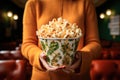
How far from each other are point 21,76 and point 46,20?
1.88 ft

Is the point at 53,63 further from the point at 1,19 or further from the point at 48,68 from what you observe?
the point at 1,19

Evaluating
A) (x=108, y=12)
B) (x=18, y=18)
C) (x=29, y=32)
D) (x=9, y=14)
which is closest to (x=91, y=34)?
(x=29, y=32)

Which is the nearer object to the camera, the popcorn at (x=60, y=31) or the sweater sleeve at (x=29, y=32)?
the popcorn at (x=60, y=31)

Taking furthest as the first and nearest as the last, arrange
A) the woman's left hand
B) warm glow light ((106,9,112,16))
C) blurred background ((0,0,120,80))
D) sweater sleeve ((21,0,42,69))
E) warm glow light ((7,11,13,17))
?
warm glow light ((7,11,13,17)) < warm glow light ((106,9,112,16)) < blurred background ((0,0,120,80)) < sweater sleeve ((21,0,42,69)) < the woman's left hand

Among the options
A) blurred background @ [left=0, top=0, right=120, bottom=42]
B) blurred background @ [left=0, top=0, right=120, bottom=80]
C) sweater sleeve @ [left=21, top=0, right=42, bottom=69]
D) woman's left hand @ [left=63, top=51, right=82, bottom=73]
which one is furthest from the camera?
blurred background @ [left=0, top=0, right=120, bottom=42]

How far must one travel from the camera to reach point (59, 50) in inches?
38.4

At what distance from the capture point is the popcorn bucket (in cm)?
96

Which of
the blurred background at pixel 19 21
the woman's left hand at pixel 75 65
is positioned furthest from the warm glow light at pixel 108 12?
the woman's left hand at pixel 75 65

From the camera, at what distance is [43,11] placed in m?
1.18

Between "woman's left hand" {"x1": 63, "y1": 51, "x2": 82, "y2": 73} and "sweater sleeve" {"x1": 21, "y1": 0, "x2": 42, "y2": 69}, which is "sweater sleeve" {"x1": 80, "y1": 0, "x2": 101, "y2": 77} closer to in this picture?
"woman's left hand" {"x1": 63, "y1": 51, "x2": 82, "y2": 73}

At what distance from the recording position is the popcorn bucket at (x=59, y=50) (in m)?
0.96

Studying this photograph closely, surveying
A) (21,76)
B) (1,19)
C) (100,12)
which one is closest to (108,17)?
(100,12)

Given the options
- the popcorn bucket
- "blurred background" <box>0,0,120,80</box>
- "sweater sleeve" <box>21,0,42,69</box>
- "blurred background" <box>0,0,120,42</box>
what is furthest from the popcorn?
"blurred background" <box>0,0,120,42</box>

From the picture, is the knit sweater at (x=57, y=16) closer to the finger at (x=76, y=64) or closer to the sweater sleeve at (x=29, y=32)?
the sweater sleeve at (x=29, y=32)
